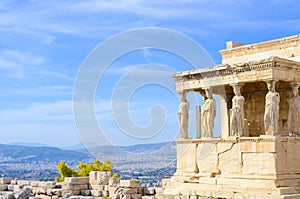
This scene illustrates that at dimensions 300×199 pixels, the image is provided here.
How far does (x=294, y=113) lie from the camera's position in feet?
47.4

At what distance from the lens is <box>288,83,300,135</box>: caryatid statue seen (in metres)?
14.4

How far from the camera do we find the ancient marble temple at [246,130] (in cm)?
1373

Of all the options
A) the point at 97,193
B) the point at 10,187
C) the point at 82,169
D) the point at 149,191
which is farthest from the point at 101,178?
the point at 82,169

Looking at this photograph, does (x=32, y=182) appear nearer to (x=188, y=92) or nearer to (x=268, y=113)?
(x=188, y=92)

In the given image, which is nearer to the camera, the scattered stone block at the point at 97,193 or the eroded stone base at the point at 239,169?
the eroded stone base at the point at 239,169

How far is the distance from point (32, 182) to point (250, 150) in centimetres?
974

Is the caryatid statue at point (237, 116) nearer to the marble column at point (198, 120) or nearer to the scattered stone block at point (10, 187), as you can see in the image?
the marble column at point (198, 120)

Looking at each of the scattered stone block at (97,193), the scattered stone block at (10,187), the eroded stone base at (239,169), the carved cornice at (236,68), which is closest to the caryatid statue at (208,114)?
the eroded stone base at (239,169)

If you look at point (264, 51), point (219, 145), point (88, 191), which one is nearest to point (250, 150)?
point (219, 145)

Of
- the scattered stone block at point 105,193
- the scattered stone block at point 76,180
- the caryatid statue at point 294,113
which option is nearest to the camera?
the caryatid statue at point 294,113

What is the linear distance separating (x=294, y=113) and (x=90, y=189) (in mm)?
7805

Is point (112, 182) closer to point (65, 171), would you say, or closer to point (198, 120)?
point (198, 120)

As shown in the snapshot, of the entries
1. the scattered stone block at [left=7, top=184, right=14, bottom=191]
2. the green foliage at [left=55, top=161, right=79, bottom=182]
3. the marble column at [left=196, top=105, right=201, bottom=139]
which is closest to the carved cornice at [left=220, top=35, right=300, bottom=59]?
the marble column at [left=196, top=105, right=201, bottom=139]

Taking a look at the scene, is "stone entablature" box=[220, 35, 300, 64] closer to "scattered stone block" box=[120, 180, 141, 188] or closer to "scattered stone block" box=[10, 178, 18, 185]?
"scattered stone block" box=[120, 180, 141, 188]
